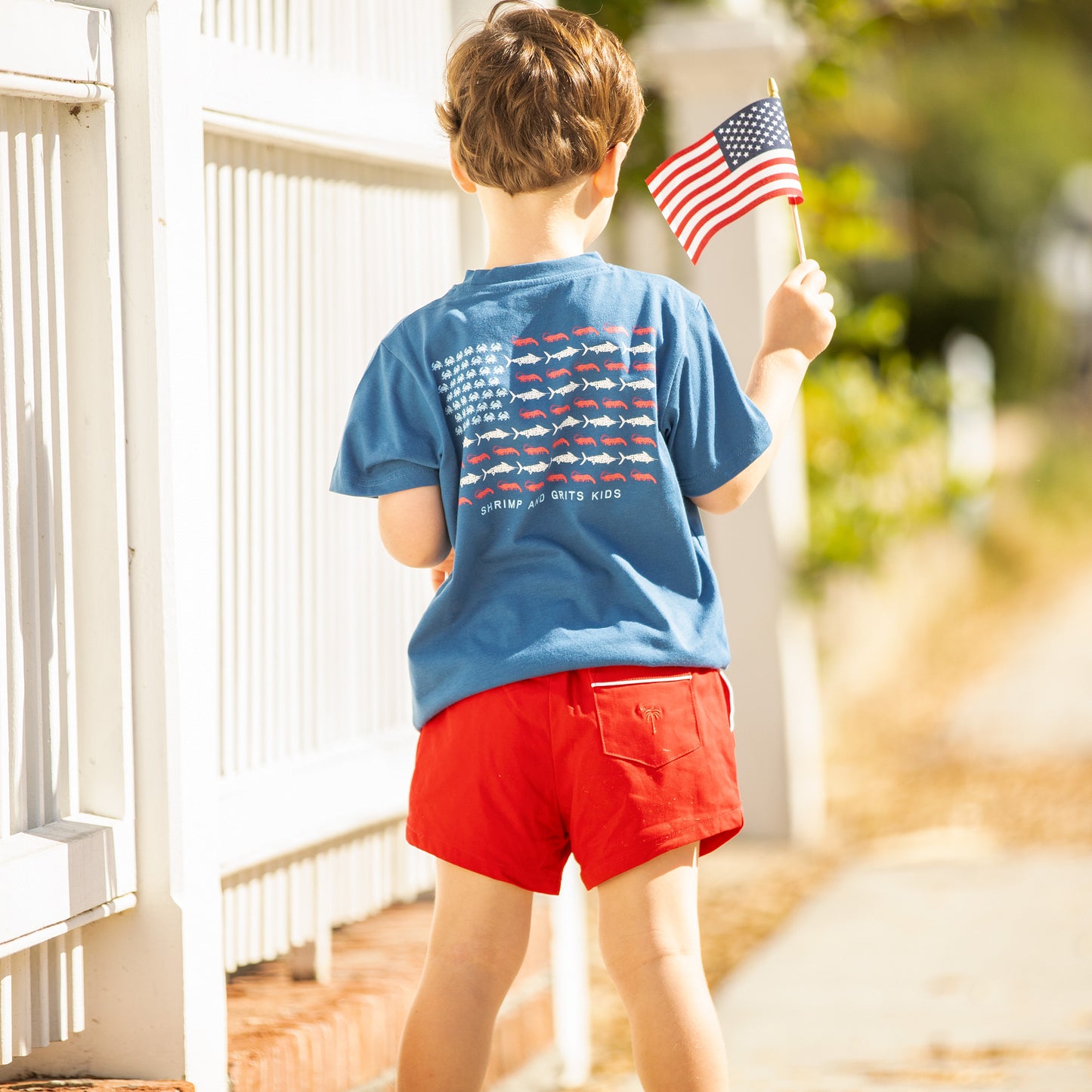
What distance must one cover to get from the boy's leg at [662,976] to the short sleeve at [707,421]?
1.51ft

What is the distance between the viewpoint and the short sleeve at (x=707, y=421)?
5.71 feet

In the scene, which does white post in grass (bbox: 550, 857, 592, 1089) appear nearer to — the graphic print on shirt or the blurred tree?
the graphic print on shirt

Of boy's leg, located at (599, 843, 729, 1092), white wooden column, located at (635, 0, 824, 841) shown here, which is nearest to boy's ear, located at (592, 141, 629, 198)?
boy's leg, located at (599, 843, 729, 1092)

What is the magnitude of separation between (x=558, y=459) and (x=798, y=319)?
1.32 ft

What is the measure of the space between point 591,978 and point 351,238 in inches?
79.3

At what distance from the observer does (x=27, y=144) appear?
1.89m

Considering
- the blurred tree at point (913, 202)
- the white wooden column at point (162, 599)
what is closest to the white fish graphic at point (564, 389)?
the white wooden column at point (162, 599)

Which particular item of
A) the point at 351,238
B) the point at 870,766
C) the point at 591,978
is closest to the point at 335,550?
the point at 351,238

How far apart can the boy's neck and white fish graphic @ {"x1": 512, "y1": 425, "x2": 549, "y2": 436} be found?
0.23m

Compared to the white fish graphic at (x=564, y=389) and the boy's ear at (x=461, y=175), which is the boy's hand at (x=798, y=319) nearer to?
the white fish graphic at (x=564, y=389)

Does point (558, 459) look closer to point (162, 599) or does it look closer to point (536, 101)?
point (536, 101)

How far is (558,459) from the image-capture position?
5.61ft

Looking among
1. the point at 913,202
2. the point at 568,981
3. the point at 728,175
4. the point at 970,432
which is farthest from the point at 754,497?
the point at 913,202

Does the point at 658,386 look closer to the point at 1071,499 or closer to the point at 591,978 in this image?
the point at 591,978
